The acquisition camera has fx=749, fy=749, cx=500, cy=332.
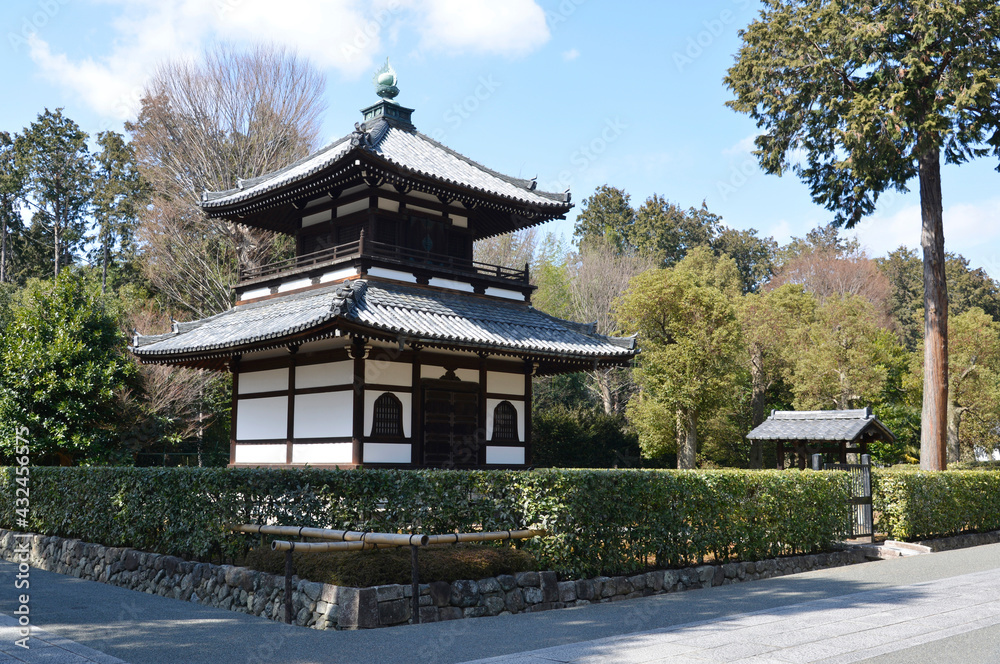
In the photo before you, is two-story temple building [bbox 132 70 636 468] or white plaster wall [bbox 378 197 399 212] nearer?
two-story temple building [bbox 132 70 636 468]

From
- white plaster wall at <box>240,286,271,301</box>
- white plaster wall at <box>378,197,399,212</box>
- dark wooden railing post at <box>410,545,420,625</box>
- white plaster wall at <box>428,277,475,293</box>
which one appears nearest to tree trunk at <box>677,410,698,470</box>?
white plaster wall at <box>428,277,475,293</box>

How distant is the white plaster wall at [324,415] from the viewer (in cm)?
1509

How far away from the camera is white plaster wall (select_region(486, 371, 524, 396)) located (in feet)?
57.3

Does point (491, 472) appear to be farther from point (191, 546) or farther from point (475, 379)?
point (475, 379)

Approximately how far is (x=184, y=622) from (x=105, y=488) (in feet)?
16.7

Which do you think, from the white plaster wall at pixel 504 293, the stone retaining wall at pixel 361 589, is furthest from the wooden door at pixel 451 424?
the stone retaining wall at pixel 361 589

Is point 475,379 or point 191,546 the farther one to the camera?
point 475,379

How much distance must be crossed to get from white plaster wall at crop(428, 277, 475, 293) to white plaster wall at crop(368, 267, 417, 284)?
0.59 metres

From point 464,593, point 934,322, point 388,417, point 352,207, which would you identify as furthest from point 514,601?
point 934,322

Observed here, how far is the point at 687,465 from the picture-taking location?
30.1m

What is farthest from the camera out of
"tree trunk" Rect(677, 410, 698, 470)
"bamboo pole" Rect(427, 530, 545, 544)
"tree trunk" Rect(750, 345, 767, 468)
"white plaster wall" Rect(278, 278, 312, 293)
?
Result: "tree trunk" Rect(750, 345, 767, 468)

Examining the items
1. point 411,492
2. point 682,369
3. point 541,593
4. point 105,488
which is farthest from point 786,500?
point 682,369

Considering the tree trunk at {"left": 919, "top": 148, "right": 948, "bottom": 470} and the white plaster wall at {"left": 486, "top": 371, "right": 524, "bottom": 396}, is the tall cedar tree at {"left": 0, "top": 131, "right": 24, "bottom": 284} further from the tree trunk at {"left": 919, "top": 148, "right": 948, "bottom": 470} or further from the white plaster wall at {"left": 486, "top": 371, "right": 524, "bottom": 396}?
the tree trunk at {"left": 919, "top": 148, "right": 948, "bottom": 470}

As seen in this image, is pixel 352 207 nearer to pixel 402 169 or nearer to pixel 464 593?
pixel 402 169
